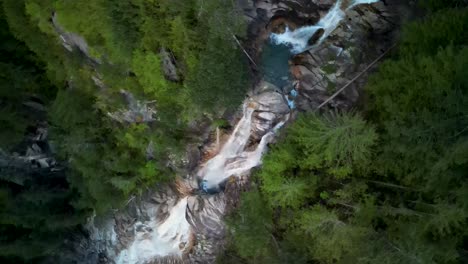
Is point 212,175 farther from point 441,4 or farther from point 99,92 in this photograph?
point 441,4

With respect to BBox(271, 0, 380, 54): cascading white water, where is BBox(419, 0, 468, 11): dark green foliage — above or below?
above

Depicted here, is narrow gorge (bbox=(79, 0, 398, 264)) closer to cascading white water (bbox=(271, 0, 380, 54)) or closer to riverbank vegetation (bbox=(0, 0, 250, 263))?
cascading white water (bbox=(271, 0, 380, 54))

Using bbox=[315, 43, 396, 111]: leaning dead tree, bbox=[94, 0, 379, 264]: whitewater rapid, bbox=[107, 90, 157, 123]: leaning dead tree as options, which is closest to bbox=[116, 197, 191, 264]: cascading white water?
bbox=[94, 0, 379, 264]: whitewater rapid

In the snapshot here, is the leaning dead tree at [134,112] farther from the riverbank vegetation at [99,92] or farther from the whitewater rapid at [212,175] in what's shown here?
the whitewater rapid at [212,175]

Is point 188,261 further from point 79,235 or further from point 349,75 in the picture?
point 349,75

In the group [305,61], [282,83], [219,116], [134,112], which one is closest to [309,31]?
[305,61]

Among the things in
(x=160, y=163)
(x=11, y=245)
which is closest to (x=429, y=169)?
(x=160, y=163)
